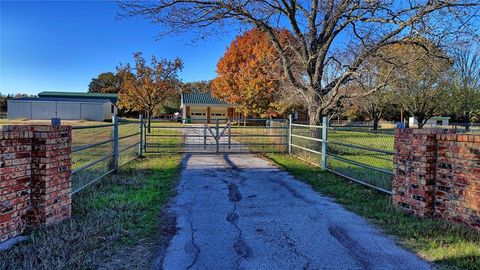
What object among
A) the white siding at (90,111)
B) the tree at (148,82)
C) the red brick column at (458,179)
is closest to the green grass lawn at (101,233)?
the red brick column at (458,179)

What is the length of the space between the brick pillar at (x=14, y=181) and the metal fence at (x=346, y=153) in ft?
18.5

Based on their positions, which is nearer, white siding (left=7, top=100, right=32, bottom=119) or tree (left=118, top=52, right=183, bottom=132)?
tree (left=118, top=52, right=183, bottom=132)

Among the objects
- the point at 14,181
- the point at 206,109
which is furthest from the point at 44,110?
the point at 14,181

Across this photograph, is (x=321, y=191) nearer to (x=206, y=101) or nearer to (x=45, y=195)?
(x=45, y=195)

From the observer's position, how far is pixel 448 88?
30.9 metres

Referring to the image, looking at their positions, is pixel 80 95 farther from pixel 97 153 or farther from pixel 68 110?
pixel 97 153

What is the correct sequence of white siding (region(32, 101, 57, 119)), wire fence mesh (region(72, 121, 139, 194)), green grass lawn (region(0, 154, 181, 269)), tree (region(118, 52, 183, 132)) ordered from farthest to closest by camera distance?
white siding (region(32, 101, 57, 119))
tree (region(118, 52, 183, 132))
wire fence mesh (region(72, 121, 139, 194))
green grass lawn (region(0, 154, 181, 269))

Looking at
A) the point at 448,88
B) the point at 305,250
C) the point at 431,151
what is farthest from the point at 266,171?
the point at 448,88

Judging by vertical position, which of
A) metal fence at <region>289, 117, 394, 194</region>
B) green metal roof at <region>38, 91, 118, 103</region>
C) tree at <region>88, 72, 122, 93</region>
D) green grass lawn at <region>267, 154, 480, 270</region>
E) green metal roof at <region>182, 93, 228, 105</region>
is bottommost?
green grass lawn at <region>267, 154, 480, 270</region>

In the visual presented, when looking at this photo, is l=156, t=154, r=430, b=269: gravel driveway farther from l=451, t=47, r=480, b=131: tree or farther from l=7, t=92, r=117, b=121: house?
l=7, t=92, r=117, b=121: house

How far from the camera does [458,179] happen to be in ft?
15.7

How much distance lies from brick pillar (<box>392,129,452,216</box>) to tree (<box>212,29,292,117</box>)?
25.0 m

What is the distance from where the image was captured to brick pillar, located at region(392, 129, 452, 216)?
17.0 feet

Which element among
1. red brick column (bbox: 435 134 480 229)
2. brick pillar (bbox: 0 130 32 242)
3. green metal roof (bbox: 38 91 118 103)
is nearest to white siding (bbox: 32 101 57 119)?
green metal roof (bbox: 38 91 118 103)
